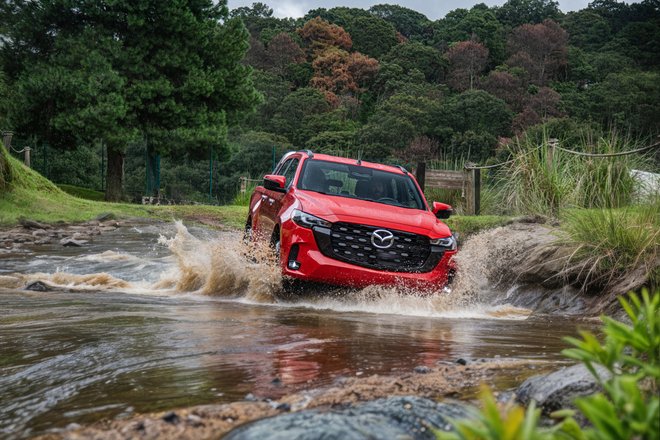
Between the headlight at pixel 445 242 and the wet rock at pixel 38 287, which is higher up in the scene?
the headlight at pixel 445 242

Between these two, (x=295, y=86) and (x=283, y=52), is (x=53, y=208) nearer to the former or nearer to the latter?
(x=295, y=86)

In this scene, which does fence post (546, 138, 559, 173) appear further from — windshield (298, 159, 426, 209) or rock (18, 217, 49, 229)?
rock (18, 217, 49, 229)

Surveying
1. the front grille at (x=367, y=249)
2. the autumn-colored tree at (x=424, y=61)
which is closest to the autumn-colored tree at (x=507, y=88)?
the autumn-colored tree at (x=424, y=61)

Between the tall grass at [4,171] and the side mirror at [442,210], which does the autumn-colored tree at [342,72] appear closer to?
the tall grass at [4,171]

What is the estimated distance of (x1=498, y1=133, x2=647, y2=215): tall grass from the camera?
38.6 feet

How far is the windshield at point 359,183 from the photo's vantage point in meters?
9.07

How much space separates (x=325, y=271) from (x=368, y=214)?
85 centimetres

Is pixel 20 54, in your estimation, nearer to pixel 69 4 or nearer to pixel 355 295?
pixel 69 4

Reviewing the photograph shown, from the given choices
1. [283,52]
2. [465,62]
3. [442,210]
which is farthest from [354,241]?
[283,52]

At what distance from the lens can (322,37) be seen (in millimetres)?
67062

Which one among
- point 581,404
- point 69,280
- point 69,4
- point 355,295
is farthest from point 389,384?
point 69,4

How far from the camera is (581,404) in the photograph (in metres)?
1.45

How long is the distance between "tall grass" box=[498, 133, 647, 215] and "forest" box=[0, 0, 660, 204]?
52 centimetres

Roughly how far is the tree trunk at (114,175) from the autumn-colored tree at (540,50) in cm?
3538
